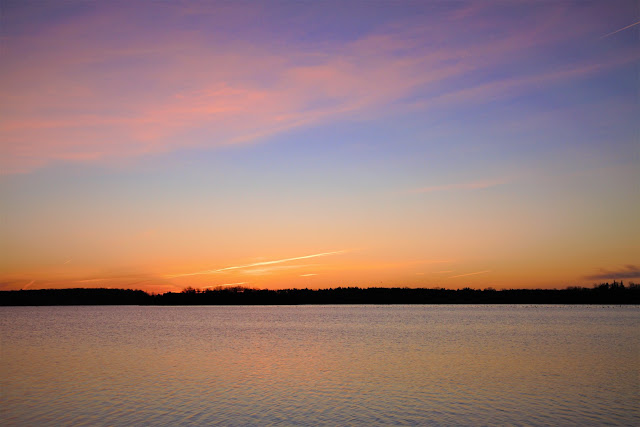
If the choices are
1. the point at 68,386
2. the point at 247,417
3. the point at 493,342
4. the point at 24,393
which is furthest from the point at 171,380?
the point at 493,342

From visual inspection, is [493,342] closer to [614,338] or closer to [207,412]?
[614,338]

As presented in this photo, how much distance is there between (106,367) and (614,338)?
66543 mm

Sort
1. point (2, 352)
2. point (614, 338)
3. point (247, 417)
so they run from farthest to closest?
1. point (614, 338)
2. point (2, 352)
3. point (247, 417)

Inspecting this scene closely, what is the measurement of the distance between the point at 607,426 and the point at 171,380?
28.1 m

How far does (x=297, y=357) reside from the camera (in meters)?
49.6

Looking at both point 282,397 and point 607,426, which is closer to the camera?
point 607,426

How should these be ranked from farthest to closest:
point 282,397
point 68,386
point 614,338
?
point 614,338 < point 68,386 < point 282,397

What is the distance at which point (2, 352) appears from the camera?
55844 mm

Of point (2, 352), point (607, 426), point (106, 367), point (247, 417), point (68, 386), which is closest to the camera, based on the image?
point (607, 426)

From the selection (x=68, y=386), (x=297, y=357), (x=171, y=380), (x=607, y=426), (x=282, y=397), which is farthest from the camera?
(x=297, y=357)

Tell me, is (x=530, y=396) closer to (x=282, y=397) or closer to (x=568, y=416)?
(x=568, y=416)

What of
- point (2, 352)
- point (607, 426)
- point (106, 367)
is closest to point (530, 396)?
point (607, 426)

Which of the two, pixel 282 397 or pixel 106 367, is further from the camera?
pixel 106 367

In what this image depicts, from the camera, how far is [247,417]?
25.5 m
